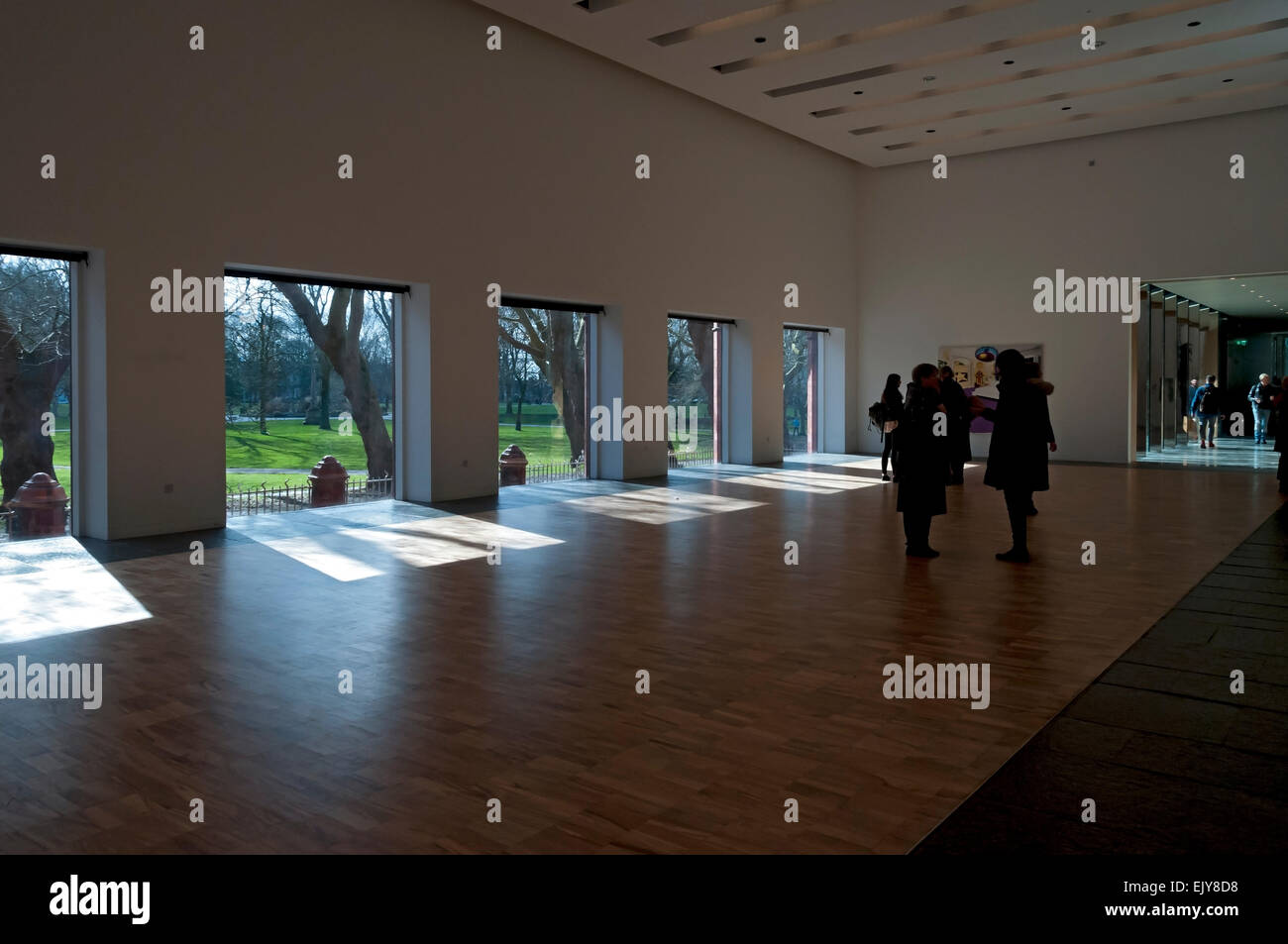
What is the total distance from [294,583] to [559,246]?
8477 mm

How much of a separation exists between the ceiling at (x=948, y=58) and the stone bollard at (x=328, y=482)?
20.9ft

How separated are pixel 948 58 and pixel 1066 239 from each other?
629cm

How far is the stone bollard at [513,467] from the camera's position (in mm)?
15482

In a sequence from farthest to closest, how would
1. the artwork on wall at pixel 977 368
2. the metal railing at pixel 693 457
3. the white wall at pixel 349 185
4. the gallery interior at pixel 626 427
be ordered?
1. the artwork on wall at pixel 977 368
2. the metal railing at pixel 693 457
3. the white wall at pixel 349 185
4. the gallery interior at pixel 626 427

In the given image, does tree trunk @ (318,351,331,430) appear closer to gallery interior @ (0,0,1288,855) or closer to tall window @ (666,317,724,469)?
gallery interior @ (0,0,1288,855)

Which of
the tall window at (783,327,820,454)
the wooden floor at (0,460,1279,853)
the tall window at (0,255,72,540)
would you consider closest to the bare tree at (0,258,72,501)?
the tall window at (0,255,72,540)

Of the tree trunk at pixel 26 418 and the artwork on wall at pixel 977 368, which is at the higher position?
the artwork on wall at pixel 977 368

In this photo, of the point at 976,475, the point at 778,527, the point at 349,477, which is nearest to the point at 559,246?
the point at 349,477

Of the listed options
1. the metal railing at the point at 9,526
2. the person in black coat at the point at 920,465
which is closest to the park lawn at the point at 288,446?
the metal railing at the point at 9,526

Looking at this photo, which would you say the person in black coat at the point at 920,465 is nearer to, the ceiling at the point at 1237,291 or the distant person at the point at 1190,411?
the ceiling at the point at 1237,291

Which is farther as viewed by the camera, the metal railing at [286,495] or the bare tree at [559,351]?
the bare tree at [559,351]

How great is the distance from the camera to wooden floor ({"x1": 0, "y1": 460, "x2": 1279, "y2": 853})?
11.8 feet

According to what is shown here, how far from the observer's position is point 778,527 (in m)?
11.1

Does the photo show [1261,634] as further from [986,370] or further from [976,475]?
[986,370]
